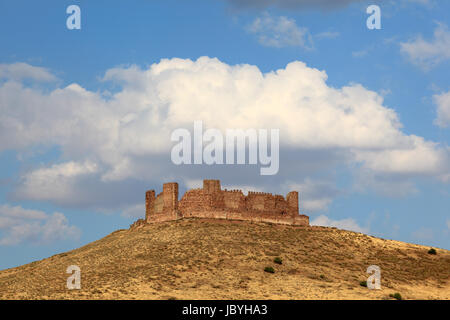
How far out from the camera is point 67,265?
77688 millimetres

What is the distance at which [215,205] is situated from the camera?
86.8 m

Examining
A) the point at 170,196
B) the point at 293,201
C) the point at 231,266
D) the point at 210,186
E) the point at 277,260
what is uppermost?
the point at 210,186

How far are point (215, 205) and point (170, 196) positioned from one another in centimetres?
→ 567

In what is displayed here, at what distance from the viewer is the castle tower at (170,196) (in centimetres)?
Answer: 8644

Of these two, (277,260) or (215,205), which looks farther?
(215,205)

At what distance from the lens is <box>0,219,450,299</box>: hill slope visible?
67625 millimetres

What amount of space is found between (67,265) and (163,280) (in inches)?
551

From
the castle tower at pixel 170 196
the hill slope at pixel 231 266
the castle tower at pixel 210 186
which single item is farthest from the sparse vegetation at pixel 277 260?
the castle tower at pixel 170 196

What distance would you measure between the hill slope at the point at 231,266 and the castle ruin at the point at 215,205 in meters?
1.48

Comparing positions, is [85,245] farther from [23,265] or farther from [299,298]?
[299,298]

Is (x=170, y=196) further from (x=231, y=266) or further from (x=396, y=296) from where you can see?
(x=396, y=296)

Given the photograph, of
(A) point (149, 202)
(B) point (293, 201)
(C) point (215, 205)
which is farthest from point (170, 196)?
(B) point (293, 201)
